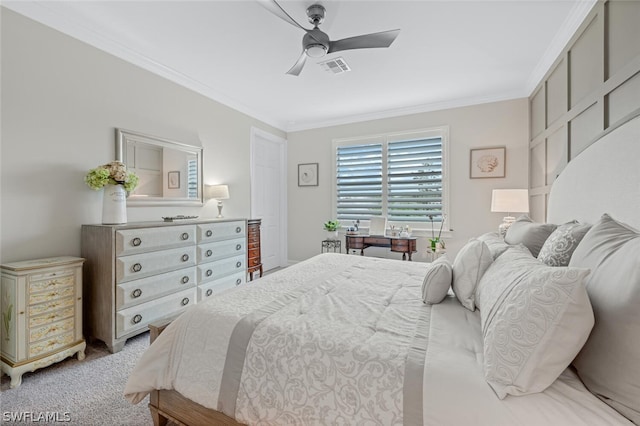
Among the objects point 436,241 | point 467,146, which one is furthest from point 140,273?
point 467,146

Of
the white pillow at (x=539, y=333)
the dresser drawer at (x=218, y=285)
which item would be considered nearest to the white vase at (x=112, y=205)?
the dresser drawer at (x=218, y=285)

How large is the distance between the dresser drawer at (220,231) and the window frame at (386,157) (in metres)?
2.01

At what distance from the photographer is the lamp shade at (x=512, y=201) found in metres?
3.36

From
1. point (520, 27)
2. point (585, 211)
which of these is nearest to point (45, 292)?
point (585, 211)

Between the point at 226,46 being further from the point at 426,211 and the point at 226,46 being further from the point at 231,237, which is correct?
the point at 426,211

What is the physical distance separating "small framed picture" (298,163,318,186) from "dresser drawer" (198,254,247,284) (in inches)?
85.6

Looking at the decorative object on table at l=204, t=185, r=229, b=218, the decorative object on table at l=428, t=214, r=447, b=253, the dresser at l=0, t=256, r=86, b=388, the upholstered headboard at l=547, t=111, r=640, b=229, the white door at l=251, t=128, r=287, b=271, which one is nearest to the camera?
the upholstered headboard at l=547, t=111, r=640, b=229

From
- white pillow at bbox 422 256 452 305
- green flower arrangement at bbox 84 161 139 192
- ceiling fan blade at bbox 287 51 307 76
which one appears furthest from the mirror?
white pillow at bbox 422 256 452 305

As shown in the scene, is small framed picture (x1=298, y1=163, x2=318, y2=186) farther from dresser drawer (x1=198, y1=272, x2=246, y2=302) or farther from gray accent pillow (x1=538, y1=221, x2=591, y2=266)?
gray accent pillow (x1=538, y1=221, x2=591, y2=266)

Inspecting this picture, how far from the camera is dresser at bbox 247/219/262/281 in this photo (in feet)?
12.8

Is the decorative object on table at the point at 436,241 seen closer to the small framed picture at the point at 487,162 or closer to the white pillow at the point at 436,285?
the small framed picture at the point at 487,162

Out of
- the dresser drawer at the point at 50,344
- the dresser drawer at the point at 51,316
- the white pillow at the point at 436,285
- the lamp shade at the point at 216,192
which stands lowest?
the dresser drawer at the point at 50,344

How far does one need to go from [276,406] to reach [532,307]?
37.8 inches

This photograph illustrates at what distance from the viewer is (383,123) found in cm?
471
